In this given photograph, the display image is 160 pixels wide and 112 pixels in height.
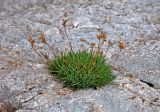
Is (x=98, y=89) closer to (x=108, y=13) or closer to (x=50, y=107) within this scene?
(x=50, y=107)

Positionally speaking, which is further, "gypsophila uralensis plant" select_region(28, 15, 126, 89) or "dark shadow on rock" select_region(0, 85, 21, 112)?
"gypsophila uralensis plant" select_region(28, 15, 126, 89)

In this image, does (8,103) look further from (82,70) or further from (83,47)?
(83,47)

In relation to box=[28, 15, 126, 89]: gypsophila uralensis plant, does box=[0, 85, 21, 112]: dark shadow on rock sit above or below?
below

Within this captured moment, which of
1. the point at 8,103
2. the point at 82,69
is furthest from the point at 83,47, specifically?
the point at 8,103

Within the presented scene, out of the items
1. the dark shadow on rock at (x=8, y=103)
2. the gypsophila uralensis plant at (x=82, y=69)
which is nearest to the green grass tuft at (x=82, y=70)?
the gypsophila uralensis plant at (x=82, y=69)

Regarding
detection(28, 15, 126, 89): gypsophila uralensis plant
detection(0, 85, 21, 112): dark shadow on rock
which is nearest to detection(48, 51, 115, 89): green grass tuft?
detection(28, 15, 126, 89): gypsophila uralensis plant

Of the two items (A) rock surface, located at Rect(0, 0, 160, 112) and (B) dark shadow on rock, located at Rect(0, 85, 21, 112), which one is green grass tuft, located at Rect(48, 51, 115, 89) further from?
(B) dark shadow on rock, located at Rect(0, 85, 21, 112)
